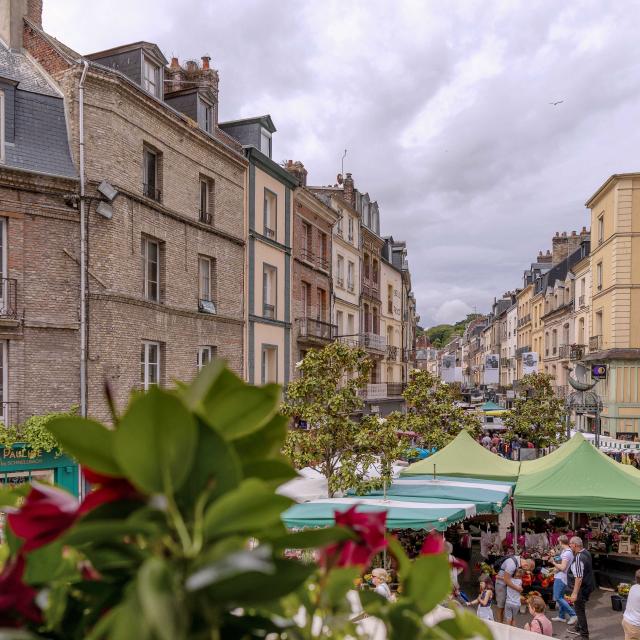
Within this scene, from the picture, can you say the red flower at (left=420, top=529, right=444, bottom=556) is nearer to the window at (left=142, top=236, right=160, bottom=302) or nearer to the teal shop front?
the teal shop front

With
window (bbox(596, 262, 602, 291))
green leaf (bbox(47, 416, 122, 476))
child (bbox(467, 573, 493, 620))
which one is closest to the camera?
green leaf (bbox(47, 416, 122, 476))

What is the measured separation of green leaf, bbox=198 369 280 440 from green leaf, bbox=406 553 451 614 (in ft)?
1.48

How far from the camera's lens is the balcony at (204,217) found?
18.4m

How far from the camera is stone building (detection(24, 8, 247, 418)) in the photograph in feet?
46.7

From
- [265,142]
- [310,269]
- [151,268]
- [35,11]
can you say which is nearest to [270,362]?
[310,269]

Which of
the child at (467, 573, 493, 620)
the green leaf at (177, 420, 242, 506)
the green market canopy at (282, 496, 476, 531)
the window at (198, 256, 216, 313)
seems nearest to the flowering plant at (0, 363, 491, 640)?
the green leaf at (177, 420, 242, 506)

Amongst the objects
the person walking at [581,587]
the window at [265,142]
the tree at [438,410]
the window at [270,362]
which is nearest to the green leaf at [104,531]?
the person walking at [581,587]

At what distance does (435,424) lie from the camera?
18.8 meters

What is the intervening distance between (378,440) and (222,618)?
1093cm

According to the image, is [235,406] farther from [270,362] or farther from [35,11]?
[270,362]

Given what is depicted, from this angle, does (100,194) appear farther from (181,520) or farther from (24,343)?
(181,520)

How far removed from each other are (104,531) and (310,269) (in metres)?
25.0

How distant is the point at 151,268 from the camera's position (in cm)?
1645

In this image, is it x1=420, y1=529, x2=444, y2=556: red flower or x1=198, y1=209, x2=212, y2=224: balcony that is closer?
x1=420, y1=529, x2=444, y2=556: red flower
